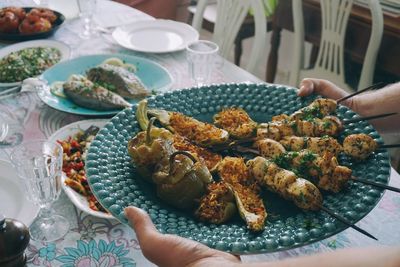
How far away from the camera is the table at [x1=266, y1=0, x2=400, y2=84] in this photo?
2.28 m

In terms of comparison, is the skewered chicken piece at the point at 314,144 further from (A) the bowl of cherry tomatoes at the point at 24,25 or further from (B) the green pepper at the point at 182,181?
(A) the bowl of cherry tomatoes at the point at 24,25

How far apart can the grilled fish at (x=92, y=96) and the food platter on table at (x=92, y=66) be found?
0.02 metres

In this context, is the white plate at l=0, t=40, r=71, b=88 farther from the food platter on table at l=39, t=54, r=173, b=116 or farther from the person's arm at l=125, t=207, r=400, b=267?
the person's arm at l=125, t=207, r=400, b=267

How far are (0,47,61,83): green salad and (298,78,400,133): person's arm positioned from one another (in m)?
0.83

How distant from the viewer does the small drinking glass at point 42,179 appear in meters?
0.91

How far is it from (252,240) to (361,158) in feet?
1.00

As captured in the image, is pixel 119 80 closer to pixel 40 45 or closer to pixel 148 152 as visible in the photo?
pixel 40 45

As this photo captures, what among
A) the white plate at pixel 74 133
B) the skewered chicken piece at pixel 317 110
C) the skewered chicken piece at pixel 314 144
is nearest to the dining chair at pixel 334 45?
the skewered chicken piece at pixel 317 110

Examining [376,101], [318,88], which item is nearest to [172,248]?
[318,88]

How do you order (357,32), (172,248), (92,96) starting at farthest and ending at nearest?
(357,32)
(92,96)
(172,248)

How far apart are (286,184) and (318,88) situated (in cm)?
39

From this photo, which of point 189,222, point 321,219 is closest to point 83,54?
point 189,222

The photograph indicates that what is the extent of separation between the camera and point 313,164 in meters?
0.90

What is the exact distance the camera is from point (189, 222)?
2.60 ft
